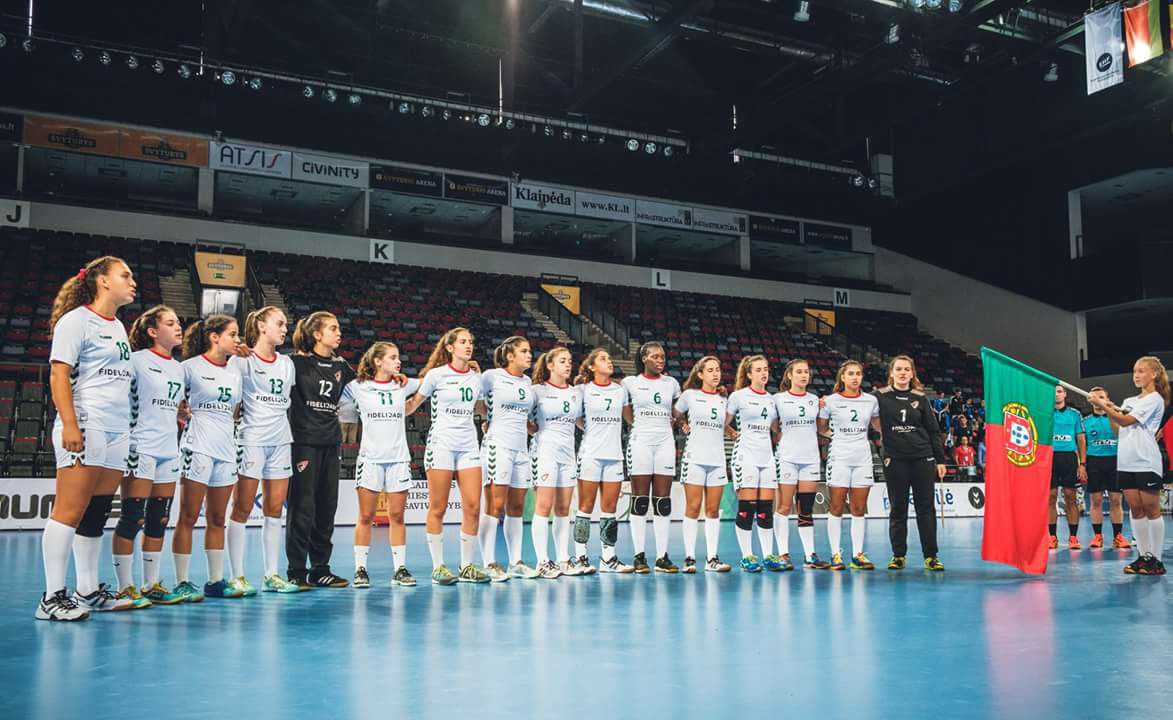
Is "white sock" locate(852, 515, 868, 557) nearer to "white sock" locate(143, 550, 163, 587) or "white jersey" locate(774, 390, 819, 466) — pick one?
"white jersey" locate(774, 390, 819, 466)

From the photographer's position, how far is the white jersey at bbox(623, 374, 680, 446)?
7949 millimetres

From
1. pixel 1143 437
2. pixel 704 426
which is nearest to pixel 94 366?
pixel 704 426

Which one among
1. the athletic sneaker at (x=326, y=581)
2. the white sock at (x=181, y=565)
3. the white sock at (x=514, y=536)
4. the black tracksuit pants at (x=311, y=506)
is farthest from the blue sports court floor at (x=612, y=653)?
the white sock at (x=514, y=536)

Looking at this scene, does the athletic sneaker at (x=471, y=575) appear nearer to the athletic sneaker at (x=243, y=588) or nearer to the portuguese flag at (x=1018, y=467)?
the athletic sneaker at (x=243, y=588)

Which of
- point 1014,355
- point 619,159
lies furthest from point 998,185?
point 619,159

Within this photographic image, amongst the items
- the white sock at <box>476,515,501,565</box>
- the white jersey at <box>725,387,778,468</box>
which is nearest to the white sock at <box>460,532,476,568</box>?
the white sock at <box>476,515,501,565</box>

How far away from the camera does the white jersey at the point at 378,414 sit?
22.4 feet

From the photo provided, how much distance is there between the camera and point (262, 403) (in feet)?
20.9

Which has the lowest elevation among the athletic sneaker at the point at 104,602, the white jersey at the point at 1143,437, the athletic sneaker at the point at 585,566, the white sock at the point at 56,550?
the athletic sneaker at the point at 585,566

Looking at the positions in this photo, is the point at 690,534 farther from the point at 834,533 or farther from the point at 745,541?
the point at 834,533

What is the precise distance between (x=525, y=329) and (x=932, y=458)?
15208mm

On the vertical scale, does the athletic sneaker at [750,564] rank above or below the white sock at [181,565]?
below

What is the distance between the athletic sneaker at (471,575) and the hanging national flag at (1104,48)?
14.6 m

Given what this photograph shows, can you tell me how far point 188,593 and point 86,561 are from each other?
2.41 feet
